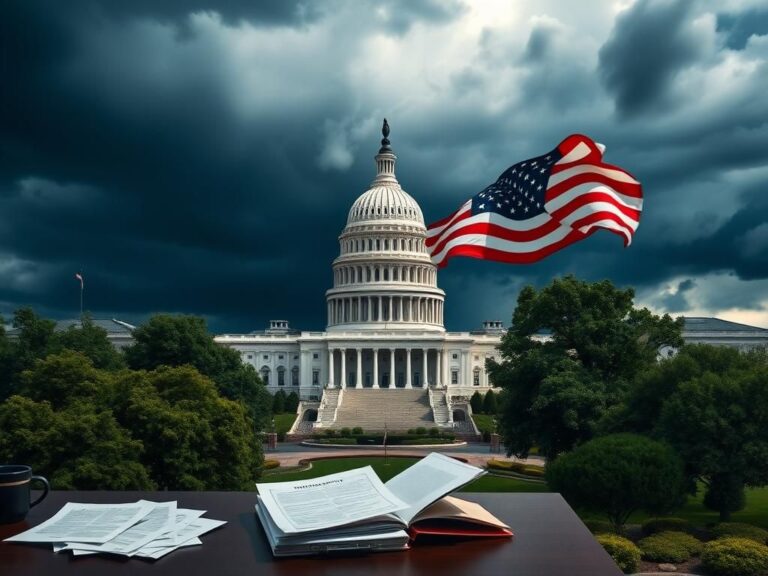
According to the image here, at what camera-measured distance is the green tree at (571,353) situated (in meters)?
35.0

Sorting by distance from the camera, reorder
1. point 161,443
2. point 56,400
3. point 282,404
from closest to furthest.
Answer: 1. point 161,443
2. point 56,400
3. point 282,404

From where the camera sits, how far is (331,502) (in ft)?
20.1

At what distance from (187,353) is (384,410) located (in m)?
40.0

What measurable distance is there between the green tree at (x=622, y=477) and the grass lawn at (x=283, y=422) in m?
53.0

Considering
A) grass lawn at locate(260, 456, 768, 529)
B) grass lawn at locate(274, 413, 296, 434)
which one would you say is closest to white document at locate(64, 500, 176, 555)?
grass lawn at locate(260, 456, 768, 529)

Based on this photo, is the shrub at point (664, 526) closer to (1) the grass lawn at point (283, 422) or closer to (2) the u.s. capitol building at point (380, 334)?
Result: (1) the grass lawn at point (283, 422)

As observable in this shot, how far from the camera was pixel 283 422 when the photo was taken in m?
81.2

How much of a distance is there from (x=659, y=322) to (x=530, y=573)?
114 ft

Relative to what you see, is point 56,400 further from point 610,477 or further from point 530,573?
point 530,573

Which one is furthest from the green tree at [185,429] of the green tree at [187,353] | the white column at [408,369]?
the white column at [408,369]

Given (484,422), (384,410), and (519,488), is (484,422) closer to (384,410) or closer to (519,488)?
(384,410)

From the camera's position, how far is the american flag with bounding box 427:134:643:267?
44.5 ft

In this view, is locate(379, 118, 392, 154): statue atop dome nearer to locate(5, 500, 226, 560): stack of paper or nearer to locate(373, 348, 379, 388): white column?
locate(373, 348, 379, 388): white column

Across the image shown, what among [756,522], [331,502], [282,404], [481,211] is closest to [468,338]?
[282,404]
